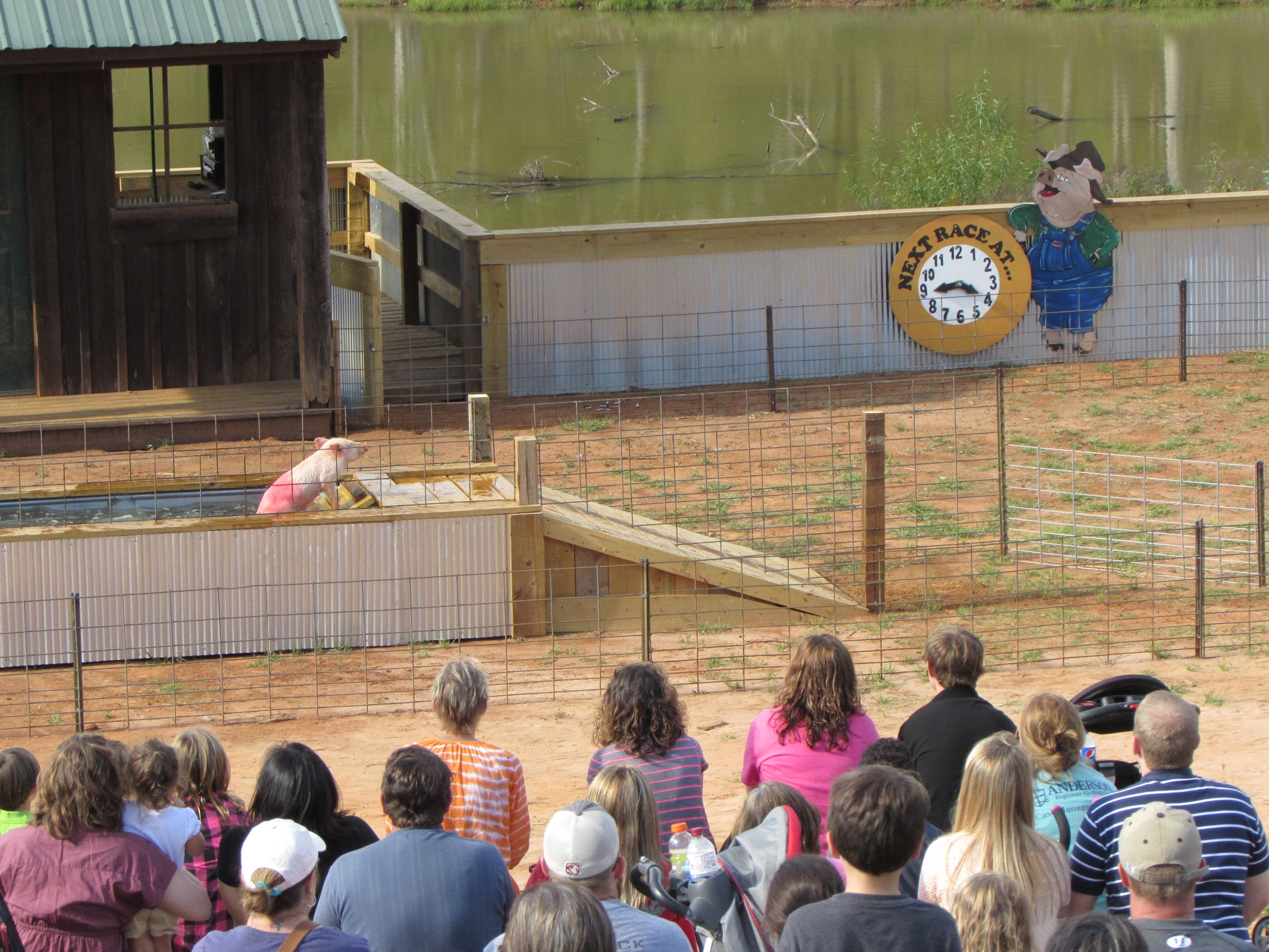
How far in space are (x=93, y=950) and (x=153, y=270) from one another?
11.9 meters

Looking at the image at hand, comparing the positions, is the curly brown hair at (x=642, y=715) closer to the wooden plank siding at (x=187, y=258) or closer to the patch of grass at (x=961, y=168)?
the wooden plank siding at (x=187, y=258)

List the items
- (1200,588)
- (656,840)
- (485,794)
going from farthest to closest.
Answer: (1200,588) < (485,794) < (656,840)

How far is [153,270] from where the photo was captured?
51.1 feet

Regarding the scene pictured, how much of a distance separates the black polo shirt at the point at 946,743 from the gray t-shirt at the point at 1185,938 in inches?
58.9

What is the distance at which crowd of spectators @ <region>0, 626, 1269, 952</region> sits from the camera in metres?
3.91

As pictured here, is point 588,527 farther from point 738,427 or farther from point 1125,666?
point 738,427

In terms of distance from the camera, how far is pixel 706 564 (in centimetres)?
1088

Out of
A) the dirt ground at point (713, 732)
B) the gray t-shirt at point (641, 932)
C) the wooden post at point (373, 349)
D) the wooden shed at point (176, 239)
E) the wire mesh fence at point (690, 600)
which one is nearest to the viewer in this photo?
the gray t-shirt at point (641, 932)


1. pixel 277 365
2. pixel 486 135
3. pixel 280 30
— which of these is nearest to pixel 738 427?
pixel 277 365

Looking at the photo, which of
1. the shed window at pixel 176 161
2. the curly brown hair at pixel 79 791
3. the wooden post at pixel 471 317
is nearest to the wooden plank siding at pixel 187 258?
the shed window at pixel 176 161

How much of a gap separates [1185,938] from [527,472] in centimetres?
718

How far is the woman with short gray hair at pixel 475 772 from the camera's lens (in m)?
5.35

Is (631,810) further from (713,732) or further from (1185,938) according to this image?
(713,732)

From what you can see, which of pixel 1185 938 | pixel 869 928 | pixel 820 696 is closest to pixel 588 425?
pixel 820 696
